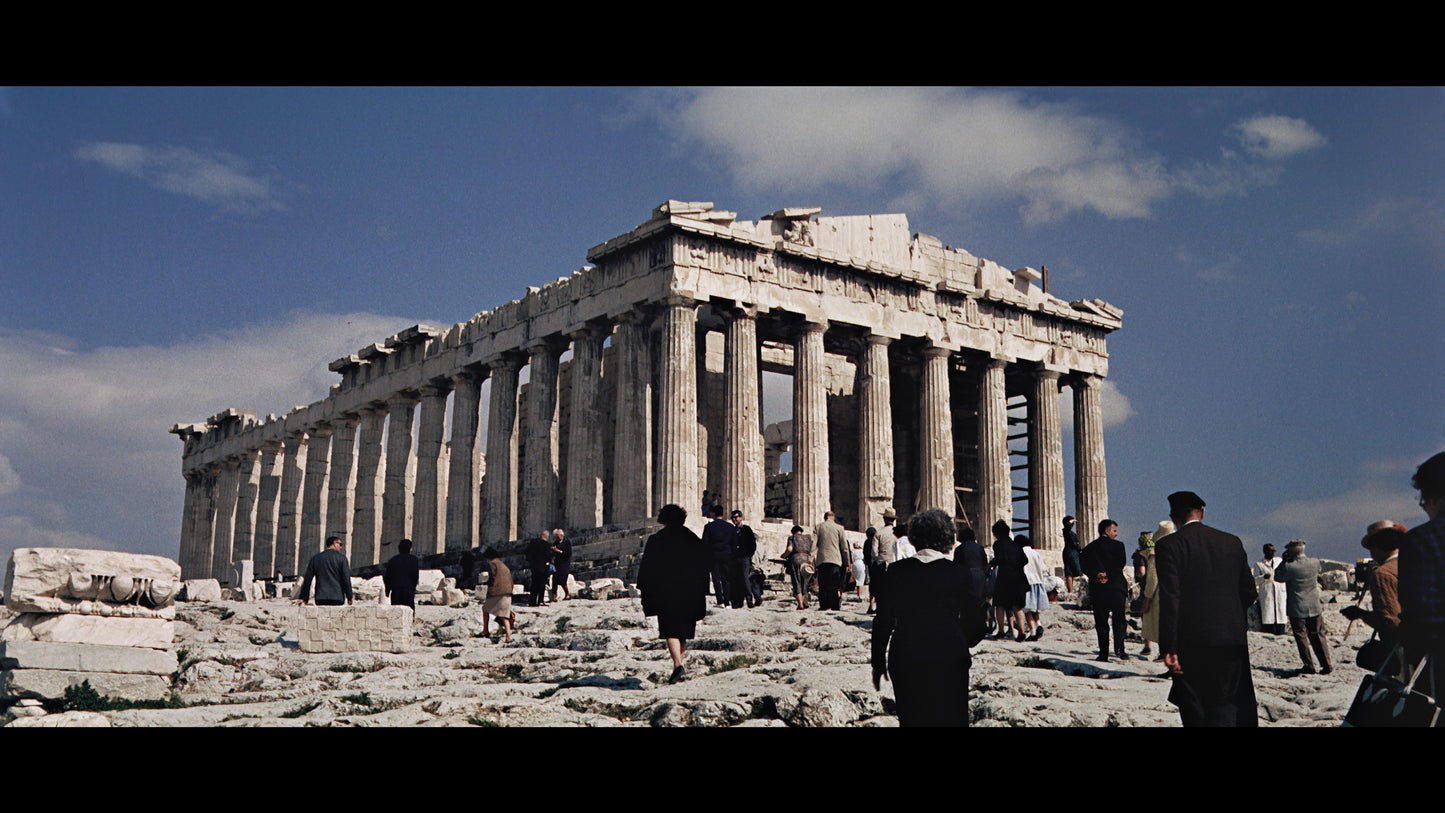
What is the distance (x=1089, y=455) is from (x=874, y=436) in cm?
738

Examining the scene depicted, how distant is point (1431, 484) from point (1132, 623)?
1313 centimetres

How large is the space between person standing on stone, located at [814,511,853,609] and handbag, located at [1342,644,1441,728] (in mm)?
13562

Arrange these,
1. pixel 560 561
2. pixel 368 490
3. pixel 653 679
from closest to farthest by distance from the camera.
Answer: pixel 653 679 → pixel 560 561 → pixel 368 490

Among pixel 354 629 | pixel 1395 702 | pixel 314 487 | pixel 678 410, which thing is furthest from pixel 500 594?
pixel 314 487

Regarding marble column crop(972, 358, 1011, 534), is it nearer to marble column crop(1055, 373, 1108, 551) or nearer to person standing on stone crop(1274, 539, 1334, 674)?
marble column crop(1055, 373, 1108, 551)

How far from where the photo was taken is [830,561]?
2106 centimetres

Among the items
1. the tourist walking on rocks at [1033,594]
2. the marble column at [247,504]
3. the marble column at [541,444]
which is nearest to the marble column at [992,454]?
the marble column at [541,444]

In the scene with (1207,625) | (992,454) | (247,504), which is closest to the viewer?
(1207,625)

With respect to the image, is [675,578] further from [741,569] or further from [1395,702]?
[741,569]

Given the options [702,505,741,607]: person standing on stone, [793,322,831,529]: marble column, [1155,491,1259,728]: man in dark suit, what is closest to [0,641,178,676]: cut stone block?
[702,505,741,607]: person standing on stone
